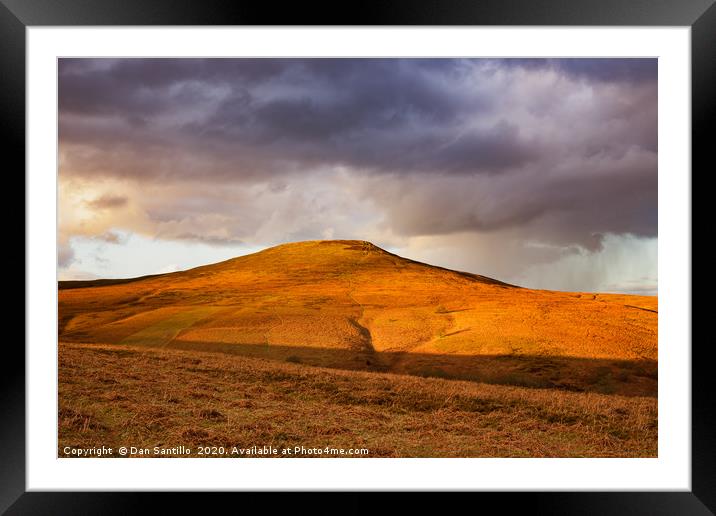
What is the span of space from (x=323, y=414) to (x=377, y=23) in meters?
5.45

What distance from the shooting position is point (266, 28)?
4105 mm

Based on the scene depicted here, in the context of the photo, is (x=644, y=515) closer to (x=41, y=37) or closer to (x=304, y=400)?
(x=304, y=400)

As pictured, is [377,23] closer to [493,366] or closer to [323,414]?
[323,414]

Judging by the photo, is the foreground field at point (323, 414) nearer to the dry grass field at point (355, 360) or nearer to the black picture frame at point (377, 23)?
the dry grass field at point (355, 360)

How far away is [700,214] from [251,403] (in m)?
6.36

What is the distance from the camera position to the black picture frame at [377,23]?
3.86 meters

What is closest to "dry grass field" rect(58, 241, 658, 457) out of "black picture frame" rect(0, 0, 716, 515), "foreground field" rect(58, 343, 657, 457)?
"foreground field" rect(58, 343, 657, 457)

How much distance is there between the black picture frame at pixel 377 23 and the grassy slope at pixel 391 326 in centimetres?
796

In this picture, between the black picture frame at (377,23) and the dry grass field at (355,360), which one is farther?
the dry grass field at (355,360)

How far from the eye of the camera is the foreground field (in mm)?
5688

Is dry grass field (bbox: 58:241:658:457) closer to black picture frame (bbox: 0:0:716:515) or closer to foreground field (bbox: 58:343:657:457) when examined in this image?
foreground field (bbox: 58:343:657:457)

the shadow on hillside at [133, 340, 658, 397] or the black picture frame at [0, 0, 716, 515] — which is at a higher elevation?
the black picture frame at [0, 0, 716, 515]

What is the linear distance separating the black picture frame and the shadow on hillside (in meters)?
7.78

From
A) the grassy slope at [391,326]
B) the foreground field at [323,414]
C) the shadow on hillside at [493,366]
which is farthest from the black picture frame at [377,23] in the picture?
the grassy slope at [391,326]
